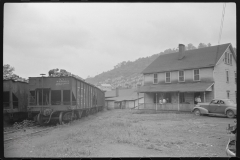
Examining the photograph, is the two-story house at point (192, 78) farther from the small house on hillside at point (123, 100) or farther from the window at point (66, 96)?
the window at point (66, 96)

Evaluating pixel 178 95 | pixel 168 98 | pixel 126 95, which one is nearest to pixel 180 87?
pixel 178 95

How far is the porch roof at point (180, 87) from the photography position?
812 inches

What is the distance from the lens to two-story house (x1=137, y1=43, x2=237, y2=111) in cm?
2153

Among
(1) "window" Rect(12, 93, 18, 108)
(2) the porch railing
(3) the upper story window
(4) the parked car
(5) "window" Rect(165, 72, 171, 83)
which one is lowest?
(2) the porch railing

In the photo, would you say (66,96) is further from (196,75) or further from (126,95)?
(126,95)

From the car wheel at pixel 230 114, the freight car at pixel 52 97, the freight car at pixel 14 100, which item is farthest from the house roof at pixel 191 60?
the freight car at pixel 14 100

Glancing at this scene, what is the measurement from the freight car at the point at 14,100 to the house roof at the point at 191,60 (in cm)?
1734

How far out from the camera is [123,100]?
38.2m

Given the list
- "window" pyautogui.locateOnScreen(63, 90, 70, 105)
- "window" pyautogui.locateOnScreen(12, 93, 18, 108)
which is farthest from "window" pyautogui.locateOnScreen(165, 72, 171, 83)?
"window" pyautogui.locateOnScreen(12, 93, 18, 108)

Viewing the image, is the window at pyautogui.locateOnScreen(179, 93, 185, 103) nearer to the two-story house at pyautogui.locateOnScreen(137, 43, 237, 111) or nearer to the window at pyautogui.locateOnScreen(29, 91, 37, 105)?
the two-story house at pyautogui.locateOnScreen(137, 43, 237, 111)

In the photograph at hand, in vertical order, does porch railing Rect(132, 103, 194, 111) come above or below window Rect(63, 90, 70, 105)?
below

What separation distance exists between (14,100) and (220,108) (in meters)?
16.5

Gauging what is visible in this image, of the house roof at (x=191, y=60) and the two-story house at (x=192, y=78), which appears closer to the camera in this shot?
the two-story house at (x=192, y=78)

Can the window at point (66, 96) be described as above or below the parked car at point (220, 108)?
above
